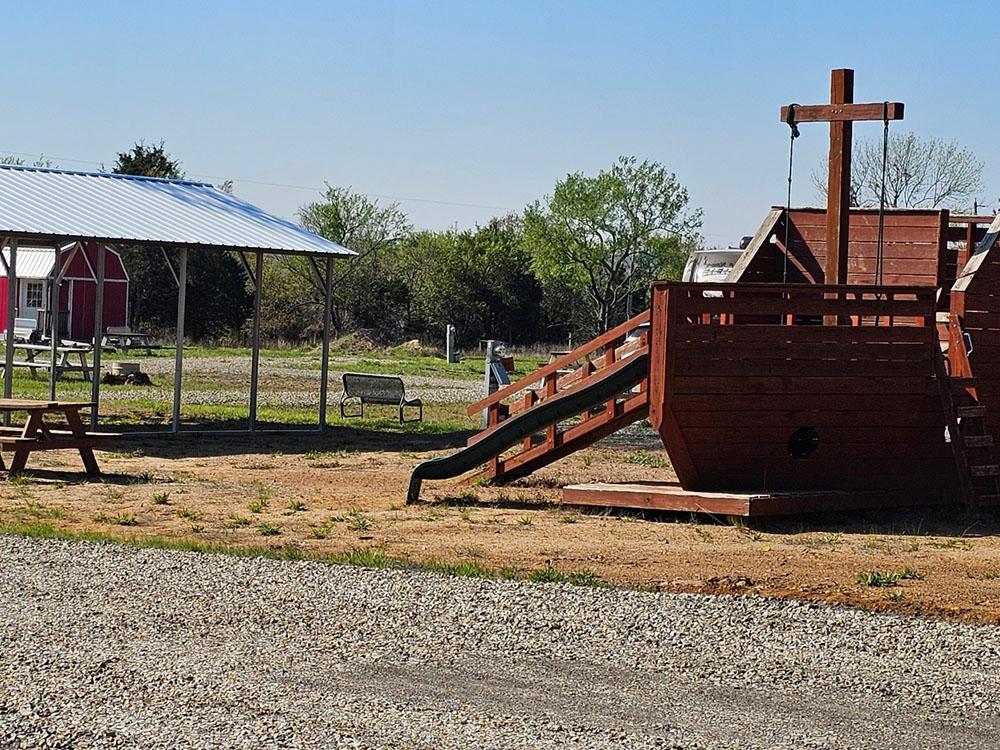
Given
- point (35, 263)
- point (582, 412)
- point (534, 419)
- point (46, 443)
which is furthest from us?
point (35, 263)

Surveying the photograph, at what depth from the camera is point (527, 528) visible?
38.0ft

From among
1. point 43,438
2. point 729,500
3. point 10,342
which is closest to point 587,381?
point 729,500

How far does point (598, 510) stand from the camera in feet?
42.1

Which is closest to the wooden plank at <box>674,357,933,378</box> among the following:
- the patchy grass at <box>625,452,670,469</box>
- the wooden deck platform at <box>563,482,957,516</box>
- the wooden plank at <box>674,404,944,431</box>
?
the wooden plank at <box>674,404,944,431</box>

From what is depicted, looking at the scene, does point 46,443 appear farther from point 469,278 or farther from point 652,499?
point 469,278

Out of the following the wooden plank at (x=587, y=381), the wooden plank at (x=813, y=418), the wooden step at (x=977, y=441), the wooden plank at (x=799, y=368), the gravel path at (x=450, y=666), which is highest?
the wooden plank at (x=799, y=368)

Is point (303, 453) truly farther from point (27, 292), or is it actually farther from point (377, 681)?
point (27, 292)

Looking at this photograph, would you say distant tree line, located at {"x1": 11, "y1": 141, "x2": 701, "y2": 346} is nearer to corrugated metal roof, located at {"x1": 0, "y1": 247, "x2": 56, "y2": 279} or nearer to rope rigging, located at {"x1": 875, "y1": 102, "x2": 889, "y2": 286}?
corrugated metal roof, located at {"x1": 0, "y1": 247, "x2": 56, "y2": 279}

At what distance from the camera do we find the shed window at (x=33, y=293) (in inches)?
1896

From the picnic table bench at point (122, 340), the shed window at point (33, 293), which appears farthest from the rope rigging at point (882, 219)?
the shed window at point (33, 293)

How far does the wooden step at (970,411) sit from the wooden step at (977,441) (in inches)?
7.2

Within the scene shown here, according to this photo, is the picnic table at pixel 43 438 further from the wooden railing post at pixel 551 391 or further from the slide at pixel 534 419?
the wooden railing post at pixel 551 391

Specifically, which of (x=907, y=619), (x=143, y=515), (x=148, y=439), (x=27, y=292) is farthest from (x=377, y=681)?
(x=27, y=292)

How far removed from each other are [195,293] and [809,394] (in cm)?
4273
